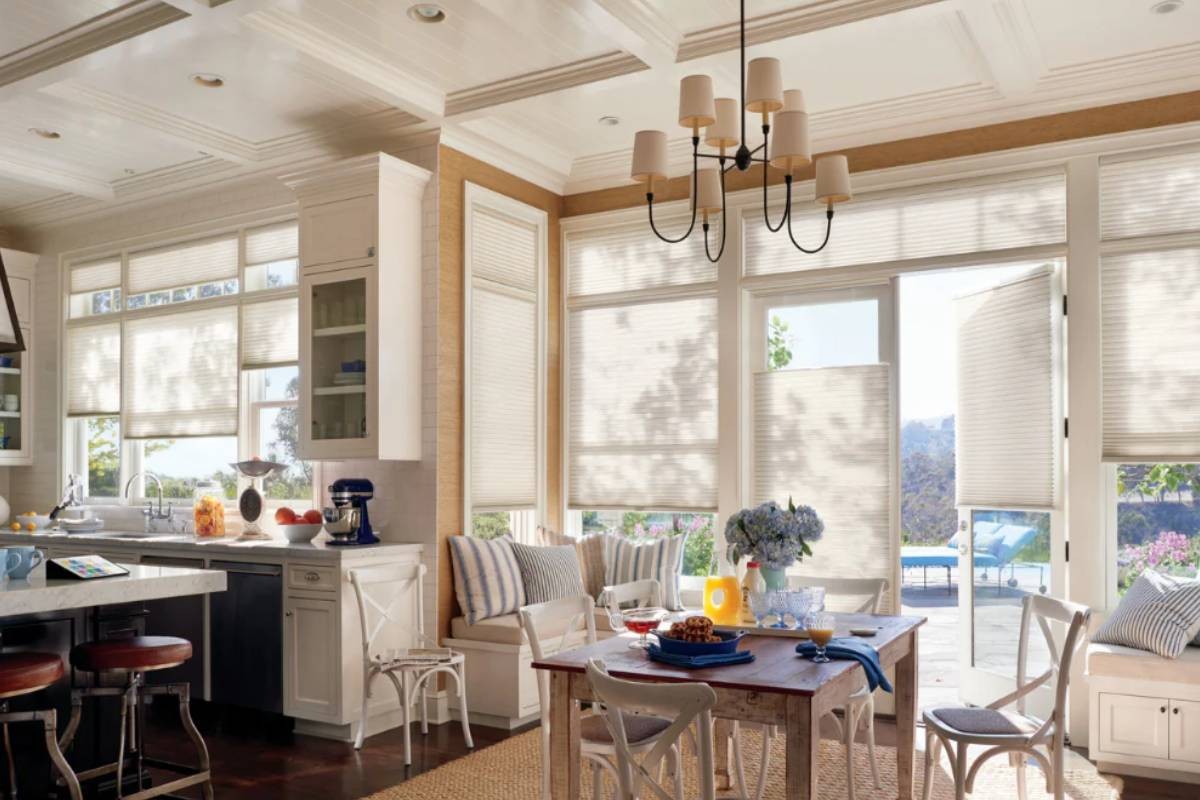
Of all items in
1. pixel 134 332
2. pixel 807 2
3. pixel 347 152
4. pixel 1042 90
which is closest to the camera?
pixel 807 2

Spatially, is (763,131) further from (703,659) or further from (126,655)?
(126,655)

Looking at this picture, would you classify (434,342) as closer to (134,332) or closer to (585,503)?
(585,503)

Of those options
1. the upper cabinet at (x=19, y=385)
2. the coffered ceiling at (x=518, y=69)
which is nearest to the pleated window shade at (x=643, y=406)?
the coffered ceiling at (x=518, y=69)

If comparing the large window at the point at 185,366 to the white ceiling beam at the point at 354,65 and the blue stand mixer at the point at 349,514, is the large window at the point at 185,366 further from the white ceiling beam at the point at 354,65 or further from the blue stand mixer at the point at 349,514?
the white ceiling beam at the point at 354,65

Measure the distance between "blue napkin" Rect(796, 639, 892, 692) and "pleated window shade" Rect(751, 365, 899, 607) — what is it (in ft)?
7.24

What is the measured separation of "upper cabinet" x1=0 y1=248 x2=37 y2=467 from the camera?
24.3 feet

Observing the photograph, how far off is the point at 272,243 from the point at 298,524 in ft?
5.99

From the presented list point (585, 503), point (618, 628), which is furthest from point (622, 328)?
point (618, 628)

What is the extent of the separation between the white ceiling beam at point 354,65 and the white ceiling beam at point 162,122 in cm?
126

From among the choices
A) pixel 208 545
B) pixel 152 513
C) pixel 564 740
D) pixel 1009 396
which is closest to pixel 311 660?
pixel 208 545

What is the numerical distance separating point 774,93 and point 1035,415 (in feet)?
8.47

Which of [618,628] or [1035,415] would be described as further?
[1035,415]

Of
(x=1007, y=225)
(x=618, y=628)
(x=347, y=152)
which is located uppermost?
(x=347, y=152)

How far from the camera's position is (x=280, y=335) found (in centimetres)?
625
